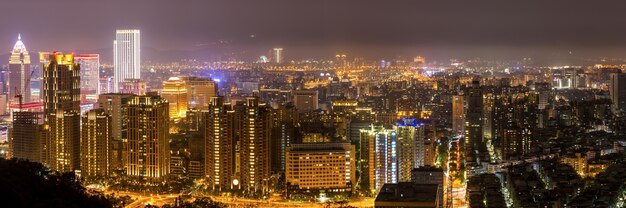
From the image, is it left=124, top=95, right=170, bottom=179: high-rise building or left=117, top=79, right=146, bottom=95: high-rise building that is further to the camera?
left=117, top=79, right=146, bottom=95: high-rise building

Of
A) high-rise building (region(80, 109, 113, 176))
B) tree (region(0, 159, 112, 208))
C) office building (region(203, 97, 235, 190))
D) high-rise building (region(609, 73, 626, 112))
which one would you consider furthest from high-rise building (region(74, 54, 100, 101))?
high-rise building (region(609, 73, 626, 112))

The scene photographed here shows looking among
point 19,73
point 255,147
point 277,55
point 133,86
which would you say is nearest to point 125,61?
point 133,86

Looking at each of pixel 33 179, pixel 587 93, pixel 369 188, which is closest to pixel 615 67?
pixel 587 93

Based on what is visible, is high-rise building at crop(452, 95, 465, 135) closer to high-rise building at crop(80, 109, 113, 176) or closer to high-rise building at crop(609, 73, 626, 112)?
high-rise building at crop(609, 73, 626, 112)

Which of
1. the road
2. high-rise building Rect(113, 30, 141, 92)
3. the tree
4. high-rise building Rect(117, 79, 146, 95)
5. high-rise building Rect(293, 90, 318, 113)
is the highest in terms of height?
high-rise building Rect(113, 30, 141, 92)

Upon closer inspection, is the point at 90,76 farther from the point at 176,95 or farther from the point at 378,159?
the point at 378,159

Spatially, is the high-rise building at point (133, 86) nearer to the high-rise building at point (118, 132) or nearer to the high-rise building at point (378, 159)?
the high-rise building at point (118, 132)

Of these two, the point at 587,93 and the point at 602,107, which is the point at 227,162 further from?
the point at 587,93
